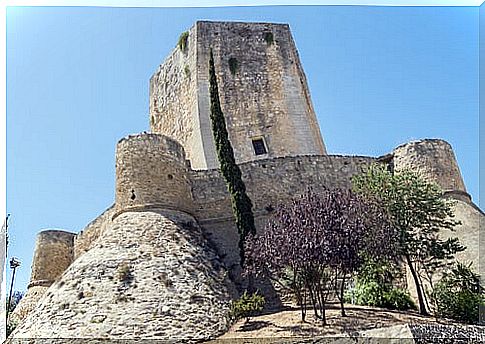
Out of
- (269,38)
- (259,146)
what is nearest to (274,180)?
(259,146)

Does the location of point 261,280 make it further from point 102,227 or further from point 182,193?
point 102,227

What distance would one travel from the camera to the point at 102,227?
13.7 m

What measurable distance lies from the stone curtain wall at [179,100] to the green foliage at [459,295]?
7616 millimetres

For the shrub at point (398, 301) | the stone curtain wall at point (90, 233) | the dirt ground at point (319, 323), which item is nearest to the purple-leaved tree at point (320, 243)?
the dirt ground at point (319, 323)

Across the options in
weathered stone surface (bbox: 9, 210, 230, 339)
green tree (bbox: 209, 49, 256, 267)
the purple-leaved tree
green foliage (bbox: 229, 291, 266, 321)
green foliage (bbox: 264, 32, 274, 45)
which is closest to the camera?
weathered stone surface (bbox: 9, 210, 230, 339)

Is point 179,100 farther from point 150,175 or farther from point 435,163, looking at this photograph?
point 435,163

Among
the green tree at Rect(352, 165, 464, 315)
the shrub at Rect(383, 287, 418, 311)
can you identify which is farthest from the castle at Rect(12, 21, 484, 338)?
the shrub at Rect(383, 287, 418, 311)

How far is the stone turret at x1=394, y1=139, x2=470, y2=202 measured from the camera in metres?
12.6

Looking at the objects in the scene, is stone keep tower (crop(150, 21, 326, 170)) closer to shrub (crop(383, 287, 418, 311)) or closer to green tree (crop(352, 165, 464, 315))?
green tree (crop(352, 165, 464, 315))

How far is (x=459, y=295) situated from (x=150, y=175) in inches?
236

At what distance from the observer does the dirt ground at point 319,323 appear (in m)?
8.62

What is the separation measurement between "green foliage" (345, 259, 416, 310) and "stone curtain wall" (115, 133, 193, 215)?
12.5ft

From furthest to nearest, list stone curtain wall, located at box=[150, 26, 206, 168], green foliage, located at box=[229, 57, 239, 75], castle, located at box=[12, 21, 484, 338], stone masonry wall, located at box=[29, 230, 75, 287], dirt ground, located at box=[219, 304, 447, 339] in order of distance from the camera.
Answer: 1. green foliage, located at box=[229, 57, 239, 75]
2. stone curtain wall, located at box=[150, 26, 206, 168]
3. stone masonry wall, located at box=[29, 230, 75, 287]
4. castle, located at box=[12, 21, 484, 338]
5. dirt ground, located at box=[219, 304, 447, 339]

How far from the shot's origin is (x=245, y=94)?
57.3ft
